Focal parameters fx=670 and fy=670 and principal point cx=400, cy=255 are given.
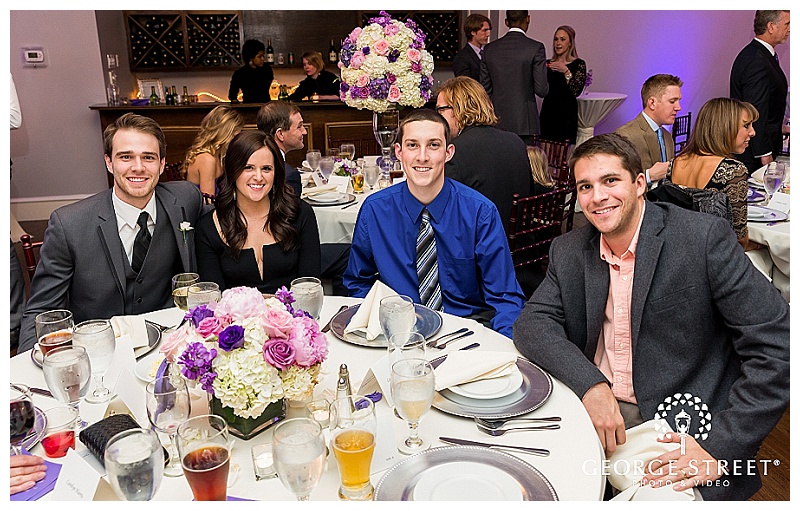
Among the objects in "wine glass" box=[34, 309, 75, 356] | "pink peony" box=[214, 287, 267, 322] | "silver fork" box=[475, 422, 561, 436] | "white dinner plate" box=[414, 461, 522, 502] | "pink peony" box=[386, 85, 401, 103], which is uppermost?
"pink peony" box=[386, 85, 401, 103]

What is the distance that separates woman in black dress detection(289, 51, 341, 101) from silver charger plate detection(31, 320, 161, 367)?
5.73 m

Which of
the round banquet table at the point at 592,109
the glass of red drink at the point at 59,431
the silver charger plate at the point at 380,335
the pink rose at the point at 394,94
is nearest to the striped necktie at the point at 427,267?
the silver charger plate at the point at 380,335

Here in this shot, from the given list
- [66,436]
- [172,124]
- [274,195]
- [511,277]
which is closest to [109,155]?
[274,195]

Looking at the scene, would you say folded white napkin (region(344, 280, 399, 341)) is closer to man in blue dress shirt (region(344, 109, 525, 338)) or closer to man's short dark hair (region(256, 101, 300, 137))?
man in blue dress shirt (region(344, 109, 525, 338))

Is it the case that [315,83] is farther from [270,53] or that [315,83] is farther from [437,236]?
[437,236]

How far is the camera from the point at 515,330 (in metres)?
1.82

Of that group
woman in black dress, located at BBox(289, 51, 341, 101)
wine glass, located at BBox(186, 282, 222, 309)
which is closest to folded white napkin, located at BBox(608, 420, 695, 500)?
wine glass, located at BBox(186, 282, 222, 309)

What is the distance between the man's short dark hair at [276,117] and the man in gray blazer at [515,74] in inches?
116

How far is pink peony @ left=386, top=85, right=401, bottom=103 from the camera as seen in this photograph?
379 cm

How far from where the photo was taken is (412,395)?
1.29m

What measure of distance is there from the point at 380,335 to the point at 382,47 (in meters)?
2.31

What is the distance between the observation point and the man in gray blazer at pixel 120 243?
227 cm

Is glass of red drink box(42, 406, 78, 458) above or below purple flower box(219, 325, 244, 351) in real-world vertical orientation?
below

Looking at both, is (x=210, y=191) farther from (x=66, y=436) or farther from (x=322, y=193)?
(x=66, y=436)
